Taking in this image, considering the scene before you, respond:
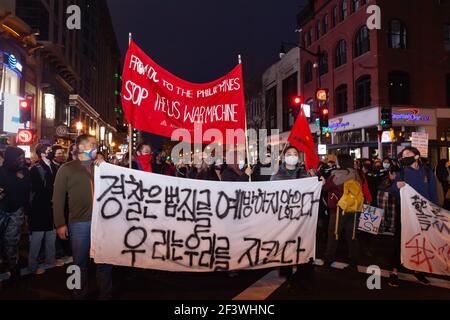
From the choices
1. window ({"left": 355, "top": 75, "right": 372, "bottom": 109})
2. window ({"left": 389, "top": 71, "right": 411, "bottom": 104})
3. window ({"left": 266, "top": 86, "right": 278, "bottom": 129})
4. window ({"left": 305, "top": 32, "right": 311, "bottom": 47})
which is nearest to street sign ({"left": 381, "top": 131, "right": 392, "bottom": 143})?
window ({"left": 389, "top": 71, "right": 411, "bottom": 104})

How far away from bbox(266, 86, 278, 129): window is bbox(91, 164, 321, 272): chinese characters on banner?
41353 mm

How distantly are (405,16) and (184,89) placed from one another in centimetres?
2538

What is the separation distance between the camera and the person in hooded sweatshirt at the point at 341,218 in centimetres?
652

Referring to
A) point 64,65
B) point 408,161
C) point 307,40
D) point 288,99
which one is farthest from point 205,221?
point 288,99

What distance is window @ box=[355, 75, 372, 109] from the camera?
2834 centimetres

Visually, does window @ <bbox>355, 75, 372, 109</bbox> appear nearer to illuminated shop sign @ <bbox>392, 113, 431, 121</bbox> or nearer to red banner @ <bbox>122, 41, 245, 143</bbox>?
illuminated shop sign @ <bbox>392, 113, 431, 121</bbox>

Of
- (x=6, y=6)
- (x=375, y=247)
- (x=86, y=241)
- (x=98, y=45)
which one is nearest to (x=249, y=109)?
(x=98, y=45)

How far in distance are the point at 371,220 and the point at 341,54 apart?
1010 inches

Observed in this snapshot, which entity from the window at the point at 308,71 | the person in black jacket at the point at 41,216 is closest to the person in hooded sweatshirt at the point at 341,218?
the person in black jacket at the point at 41,216

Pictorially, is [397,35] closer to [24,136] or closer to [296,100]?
[296,100]

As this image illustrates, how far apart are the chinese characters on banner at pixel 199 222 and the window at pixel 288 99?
36442mm

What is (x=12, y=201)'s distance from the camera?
5.83m
